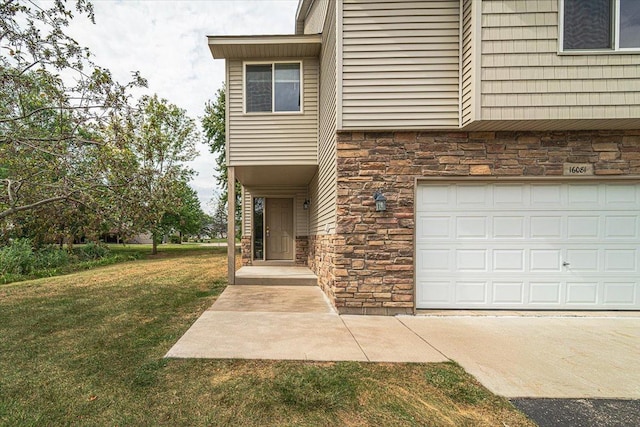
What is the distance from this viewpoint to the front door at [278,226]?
32.6 ft

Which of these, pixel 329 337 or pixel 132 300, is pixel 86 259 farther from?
pixel 329 337

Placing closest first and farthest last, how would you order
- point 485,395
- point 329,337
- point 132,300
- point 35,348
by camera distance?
point 485,395 → point 35,348 → point 329,337 → point 132,300

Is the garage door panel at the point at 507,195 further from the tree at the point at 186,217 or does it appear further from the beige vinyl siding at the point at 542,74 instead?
the tree at the point at 186,217

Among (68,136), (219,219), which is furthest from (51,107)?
(219,219)

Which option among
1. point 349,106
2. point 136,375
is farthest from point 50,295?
point 349,106

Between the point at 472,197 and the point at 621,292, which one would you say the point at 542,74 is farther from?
the point at 621,292

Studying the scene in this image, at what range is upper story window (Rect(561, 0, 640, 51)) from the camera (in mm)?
4301

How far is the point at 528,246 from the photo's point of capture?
16.1 feet

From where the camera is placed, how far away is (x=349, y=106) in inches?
193

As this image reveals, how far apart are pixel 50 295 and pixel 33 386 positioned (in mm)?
4788

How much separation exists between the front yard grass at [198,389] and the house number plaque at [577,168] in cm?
375

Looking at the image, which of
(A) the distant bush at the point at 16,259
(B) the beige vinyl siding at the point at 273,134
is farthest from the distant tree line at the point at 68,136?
(A) the distant bush at the point at 16,259

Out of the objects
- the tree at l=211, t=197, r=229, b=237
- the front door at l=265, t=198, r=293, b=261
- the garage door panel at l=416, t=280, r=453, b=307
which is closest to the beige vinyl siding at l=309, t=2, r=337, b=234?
the garage door panel at l=416, t=280, r=453, b=307

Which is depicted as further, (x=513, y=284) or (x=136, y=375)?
(x=513, y=284)
